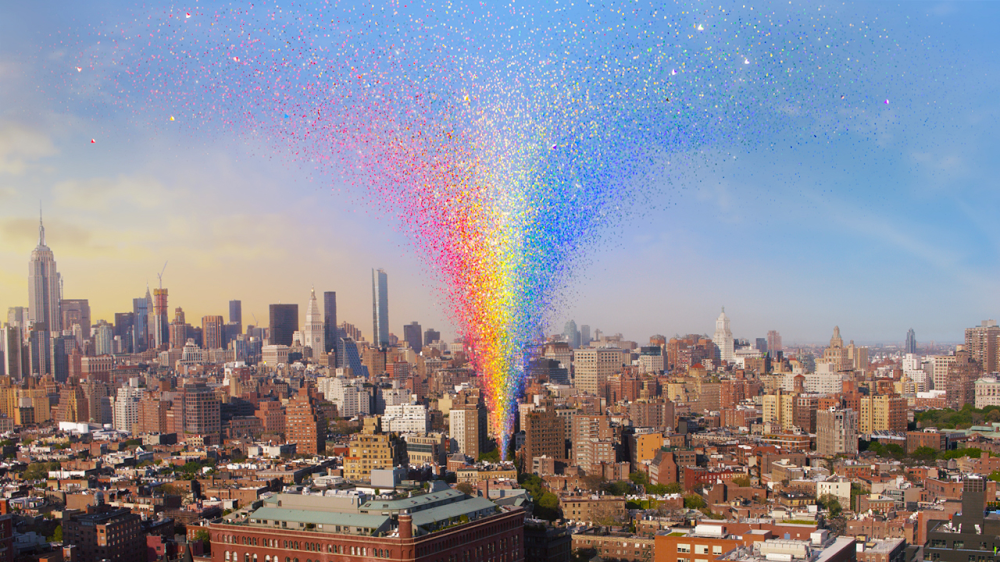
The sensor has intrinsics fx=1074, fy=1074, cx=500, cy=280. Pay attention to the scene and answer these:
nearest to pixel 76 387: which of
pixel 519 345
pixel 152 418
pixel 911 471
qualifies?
pixel 152 418

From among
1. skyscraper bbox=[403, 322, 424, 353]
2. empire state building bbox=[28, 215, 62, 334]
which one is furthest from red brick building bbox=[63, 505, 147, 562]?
skyscraper bbox=[403, 322, 424, 353]

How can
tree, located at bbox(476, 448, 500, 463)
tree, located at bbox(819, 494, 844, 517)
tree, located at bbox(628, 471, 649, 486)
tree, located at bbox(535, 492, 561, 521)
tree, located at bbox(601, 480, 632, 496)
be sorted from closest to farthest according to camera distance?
tree, located at bbox(535, 492, 561, 521) < tree, located at bbox(819, 494, 844, 517) < tree, located at bbox(601, 480, 632, 496) < tree, located at bbox(628, 471, 649, 486) < tree, located at bbox(476, 448, 500, 463)

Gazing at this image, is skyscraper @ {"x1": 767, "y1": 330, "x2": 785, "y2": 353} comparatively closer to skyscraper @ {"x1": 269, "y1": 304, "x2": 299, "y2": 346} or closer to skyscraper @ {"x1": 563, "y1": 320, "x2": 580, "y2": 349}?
skyscraper @ {"x1": 563, "y1": 320, "x2": 580, "y2": 349}

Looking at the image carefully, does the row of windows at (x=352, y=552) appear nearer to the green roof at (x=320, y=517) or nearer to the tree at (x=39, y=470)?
the green roof at (x=320, y=517)

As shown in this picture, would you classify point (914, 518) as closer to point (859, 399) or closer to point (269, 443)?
point (859, 399)

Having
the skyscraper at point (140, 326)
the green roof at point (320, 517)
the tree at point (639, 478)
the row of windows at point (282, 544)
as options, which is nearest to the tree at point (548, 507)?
the tree at point (639, 478)
